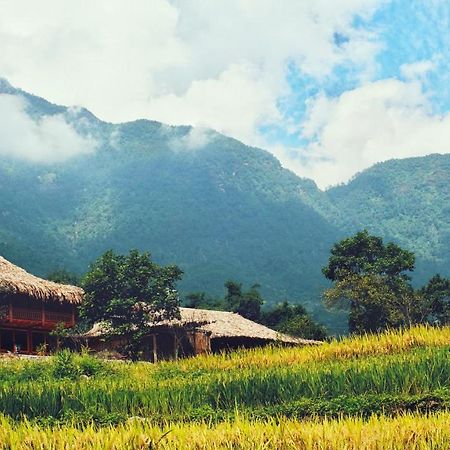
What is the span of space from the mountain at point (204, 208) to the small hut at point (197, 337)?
38507mm

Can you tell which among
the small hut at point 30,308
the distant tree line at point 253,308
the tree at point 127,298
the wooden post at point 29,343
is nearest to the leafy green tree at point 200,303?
the distant tree line at point 253,308

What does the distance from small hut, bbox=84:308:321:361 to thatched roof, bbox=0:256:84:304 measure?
5.64 ft

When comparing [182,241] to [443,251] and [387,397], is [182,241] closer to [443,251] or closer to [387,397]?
[443,251]

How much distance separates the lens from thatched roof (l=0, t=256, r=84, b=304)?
2694 cm

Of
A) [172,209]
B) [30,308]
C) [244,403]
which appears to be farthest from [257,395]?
[172,209]

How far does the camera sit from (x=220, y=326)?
97.9 feet

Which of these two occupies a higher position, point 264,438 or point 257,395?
point 264,438

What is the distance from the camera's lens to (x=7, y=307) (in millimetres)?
27859

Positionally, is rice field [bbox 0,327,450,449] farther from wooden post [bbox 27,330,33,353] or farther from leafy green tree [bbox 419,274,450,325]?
leafy green tree [bbox 419,274,450,325]

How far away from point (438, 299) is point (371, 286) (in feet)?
19.4

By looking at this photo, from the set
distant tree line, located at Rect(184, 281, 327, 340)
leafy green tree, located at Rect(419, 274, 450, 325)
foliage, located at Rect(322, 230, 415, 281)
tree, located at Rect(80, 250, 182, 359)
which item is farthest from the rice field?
distant tree line, located at Rect(184, 281, 327, 340)

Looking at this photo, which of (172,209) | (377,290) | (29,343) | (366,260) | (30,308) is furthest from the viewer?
(172,209)

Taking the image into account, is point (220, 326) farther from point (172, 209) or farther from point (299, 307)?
point (172, 209)

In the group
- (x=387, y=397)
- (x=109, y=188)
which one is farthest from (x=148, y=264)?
(x=109, y=188)
